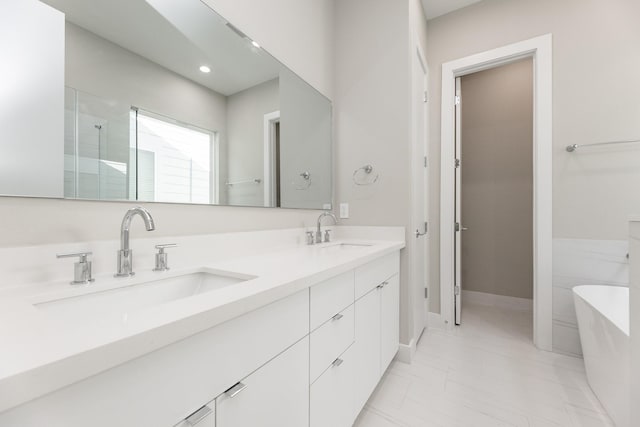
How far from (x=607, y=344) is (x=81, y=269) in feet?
7.36

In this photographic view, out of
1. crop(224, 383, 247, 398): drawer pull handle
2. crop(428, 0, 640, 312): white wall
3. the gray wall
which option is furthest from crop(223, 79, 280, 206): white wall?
the gray wall

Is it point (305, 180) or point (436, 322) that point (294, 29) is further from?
point (436, 322)

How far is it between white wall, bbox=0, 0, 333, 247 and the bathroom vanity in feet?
0.54

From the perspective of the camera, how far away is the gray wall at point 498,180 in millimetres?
2824

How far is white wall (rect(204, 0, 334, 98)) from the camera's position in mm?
1312

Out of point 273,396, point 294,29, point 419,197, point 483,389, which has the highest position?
point 294,29

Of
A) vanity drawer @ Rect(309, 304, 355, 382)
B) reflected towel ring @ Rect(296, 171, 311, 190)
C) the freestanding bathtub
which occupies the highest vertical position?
reflected towel ring @ Rect(296, 171, 311, 190)

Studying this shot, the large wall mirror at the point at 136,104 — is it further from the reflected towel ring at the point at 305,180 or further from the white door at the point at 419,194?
the white door at the point at 419,194

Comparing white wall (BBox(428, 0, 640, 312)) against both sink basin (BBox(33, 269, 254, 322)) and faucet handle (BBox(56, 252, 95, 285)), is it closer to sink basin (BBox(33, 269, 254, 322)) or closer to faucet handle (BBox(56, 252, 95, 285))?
sink basin (BBox(33, 269, 254, 322))

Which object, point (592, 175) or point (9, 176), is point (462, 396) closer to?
point (592, 175)

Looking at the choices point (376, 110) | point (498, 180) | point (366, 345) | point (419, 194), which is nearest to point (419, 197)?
point (419, 194)

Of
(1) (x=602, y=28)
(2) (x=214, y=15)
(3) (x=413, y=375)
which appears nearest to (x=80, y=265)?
(2) (x=214, y=15)

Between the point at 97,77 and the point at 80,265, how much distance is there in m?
0.56

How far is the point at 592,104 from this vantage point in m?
1.87
